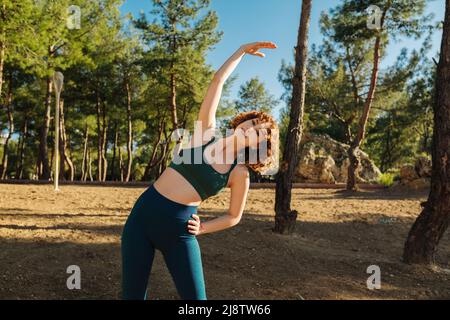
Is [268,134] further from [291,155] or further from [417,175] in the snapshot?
[417,175]

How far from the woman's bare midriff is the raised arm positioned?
0.45m

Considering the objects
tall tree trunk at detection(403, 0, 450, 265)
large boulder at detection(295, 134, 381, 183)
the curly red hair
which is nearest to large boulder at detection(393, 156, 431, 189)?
large boulder at detection(295, 134, 381, 183)

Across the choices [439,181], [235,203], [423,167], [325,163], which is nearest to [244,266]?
[439,181]

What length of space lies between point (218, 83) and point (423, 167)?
48.8 feet

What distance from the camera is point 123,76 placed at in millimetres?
27719

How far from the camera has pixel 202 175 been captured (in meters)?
2.36

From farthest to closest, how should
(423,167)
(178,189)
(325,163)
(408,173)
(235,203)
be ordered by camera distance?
1. (325,163)
2. (408,173)
3. (423,167)
4. (235,203)
5. (178,189)

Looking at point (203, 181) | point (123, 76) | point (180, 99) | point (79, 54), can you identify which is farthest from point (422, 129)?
point (203, 181)

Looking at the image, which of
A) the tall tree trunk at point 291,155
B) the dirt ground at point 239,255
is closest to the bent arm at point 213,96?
the dirt ground at point 239,255

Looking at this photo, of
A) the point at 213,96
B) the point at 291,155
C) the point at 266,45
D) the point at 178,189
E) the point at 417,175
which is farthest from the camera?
the point at 417,175

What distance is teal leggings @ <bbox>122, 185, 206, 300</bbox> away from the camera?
7.66 feet

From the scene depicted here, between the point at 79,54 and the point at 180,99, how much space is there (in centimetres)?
997

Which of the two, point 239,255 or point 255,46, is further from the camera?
point 239,255

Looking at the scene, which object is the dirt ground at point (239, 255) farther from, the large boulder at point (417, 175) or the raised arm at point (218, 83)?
the large boulder at point (417, 175)
